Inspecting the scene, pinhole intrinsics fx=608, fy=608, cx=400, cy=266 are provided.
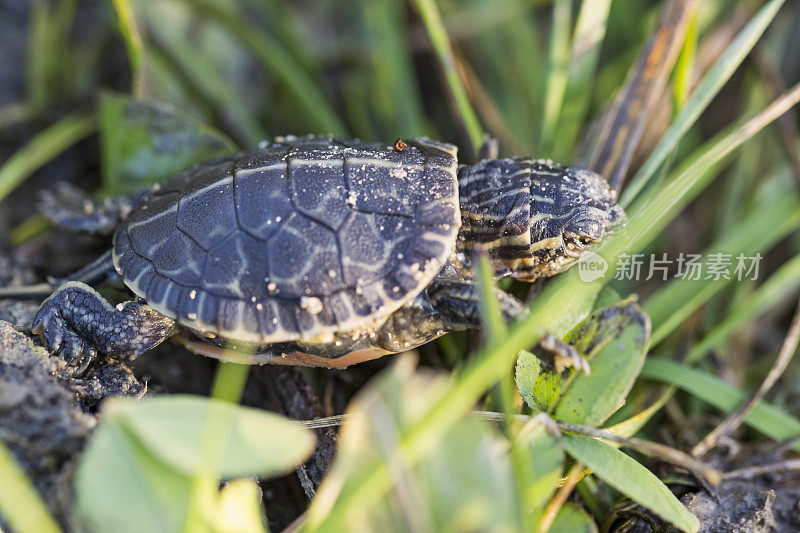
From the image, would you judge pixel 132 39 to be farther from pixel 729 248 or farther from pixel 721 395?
pixel 721 395

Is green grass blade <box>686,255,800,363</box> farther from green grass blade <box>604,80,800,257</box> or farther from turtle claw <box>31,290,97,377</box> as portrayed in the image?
turtle claw <box>31,290,97,377</box>

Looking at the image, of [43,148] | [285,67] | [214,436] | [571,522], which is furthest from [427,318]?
[43,148]

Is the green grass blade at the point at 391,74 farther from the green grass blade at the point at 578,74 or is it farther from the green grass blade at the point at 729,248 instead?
the green grass blade at the point at 729,248

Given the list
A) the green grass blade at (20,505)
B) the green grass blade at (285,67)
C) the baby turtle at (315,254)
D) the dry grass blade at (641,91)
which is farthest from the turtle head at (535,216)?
the green grass blade at (20,505)

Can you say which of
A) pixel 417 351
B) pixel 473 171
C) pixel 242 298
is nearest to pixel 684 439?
pixel 417 351

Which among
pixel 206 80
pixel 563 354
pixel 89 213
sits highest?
pixel 206 80
